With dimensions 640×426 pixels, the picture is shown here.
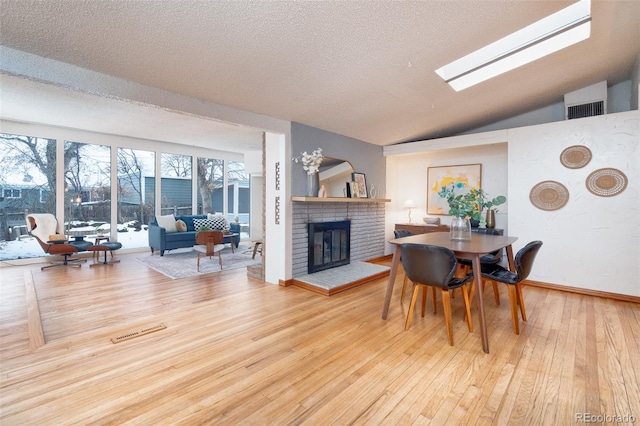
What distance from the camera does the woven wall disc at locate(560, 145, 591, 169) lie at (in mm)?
3795

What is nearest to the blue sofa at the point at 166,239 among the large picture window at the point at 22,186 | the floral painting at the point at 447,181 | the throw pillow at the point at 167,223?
the throw pillow at the point at 167,223

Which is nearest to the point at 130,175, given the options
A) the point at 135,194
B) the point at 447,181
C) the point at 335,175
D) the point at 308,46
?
the point at 135,194

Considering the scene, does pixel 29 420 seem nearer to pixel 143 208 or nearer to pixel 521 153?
pixel 521 153

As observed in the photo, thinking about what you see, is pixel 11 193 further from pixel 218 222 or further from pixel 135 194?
pixel 218 222

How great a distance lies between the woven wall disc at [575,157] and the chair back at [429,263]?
298 cm

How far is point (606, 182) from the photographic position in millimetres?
3678

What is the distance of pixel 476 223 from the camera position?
5211 millimetres

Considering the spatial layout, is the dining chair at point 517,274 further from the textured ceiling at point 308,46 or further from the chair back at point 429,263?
the textured ceiling at point 308,46

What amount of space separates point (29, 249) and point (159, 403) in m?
5.94

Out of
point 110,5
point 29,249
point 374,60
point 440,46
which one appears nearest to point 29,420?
point 110,5

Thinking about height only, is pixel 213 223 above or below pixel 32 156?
below

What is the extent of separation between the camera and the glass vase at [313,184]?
432 centimetres

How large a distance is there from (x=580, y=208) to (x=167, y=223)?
7.56 meters

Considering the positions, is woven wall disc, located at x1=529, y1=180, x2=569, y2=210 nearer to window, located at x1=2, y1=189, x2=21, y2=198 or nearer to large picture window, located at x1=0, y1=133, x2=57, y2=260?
large picture window, located at x1=0, y1=133, x2=57, y2=260
